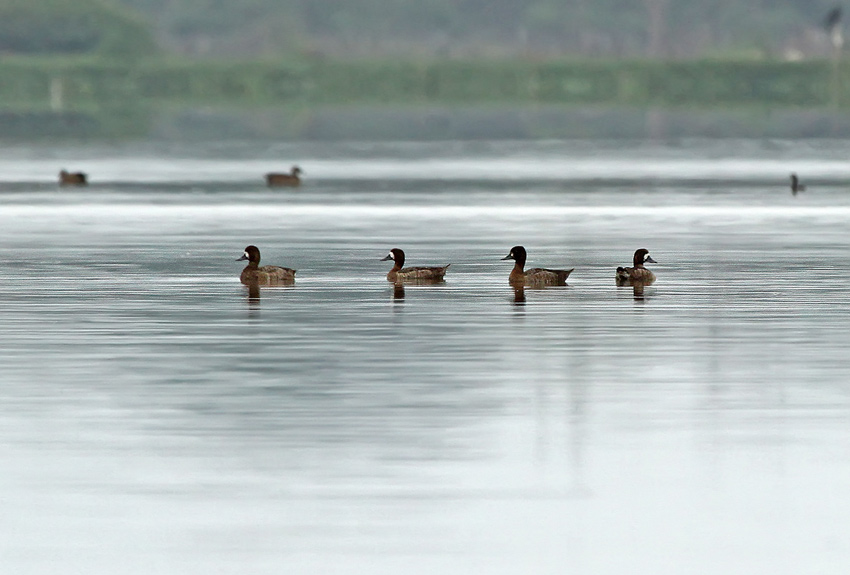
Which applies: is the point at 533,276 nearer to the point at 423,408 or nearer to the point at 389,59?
the point at 423,408

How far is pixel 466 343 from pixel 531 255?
10.5m

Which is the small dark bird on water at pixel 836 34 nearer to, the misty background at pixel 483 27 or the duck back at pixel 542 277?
the misty background at pixel 483 27

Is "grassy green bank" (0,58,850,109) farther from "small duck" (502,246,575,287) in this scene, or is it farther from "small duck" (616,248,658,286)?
"small duck" (616,248,658,286)

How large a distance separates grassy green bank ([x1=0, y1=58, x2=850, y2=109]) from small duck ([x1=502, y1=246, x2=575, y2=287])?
101083 millimetres

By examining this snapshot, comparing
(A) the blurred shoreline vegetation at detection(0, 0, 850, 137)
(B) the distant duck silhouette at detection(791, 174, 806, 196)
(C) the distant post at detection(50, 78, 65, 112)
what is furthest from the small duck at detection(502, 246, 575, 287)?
(C) the distant post at detection(50, 78, 65, 112)

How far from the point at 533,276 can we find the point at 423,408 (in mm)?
8898

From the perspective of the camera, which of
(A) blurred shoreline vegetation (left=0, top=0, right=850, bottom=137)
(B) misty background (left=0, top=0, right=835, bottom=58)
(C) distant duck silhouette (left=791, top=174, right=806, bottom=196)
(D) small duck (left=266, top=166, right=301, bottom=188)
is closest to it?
(C) distant duck silhouette (left=791, top=174, right=806, bottom=196)

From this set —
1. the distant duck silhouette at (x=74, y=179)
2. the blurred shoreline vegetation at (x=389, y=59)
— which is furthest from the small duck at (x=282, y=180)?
the blurred shoreline vegetation at (x=389, y=59)

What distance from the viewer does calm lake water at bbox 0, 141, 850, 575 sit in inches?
424

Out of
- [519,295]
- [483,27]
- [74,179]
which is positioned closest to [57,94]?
[483,27]

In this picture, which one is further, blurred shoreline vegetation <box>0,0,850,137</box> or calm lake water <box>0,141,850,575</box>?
blurred shoreline vegetation <box>0,0,850,137</box>

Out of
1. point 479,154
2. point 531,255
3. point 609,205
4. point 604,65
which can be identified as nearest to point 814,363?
point 531,255

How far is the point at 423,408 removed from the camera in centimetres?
1443

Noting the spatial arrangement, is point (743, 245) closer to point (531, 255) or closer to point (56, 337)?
point (531, 255)
